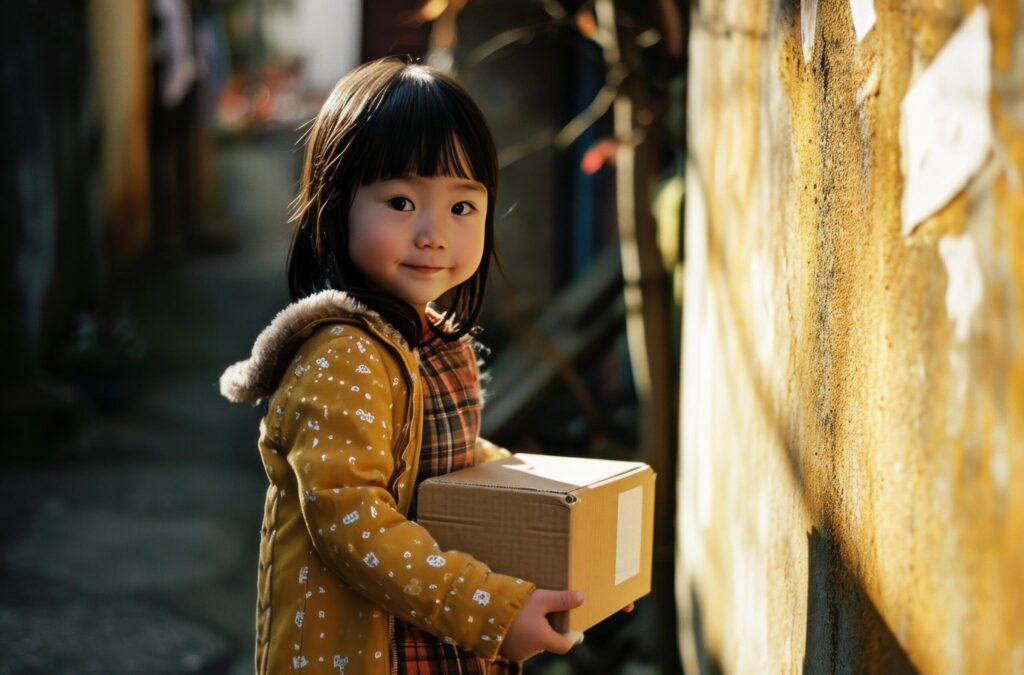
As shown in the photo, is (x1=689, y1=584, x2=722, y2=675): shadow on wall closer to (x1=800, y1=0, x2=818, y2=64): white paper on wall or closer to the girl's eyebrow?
the girl's eyebrow

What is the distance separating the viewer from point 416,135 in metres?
1.75

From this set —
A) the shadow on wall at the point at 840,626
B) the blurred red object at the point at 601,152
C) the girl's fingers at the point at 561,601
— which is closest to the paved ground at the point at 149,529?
the blurred red object at the point at 601,152

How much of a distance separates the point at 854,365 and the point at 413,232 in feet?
2.24

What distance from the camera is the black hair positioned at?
69.0 inches

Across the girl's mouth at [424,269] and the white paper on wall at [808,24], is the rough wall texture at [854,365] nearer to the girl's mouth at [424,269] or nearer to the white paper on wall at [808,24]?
the white paper on wall at [808,24]

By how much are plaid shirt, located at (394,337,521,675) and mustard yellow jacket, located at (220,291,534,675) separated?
43 mm

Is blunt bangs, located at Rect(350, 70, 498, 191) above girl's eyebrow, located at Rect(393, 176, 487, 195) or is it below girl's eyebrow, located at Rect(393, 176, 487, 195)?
above

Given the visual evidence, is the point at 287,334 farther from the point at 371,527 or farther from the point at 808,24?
the point at 808,24

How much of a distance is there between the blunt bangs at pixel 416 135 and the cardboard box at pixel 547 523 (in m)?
0.47

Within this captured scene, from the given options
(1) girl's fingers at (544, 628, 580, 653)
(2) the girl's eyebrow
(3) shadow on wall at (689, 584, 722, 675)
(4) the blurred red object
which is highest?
(4) the blurred red object

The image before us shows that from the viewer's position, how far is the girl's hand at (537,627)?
1.61 meters

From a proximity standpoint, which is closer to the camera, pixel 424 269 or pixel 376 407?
pixel 376 407

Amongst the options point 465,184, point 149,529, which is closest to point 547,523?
point 465,184

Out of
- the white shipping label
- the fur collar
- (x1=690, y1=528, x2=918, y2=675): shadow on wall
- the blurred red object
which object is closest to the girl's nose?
the fur collar
